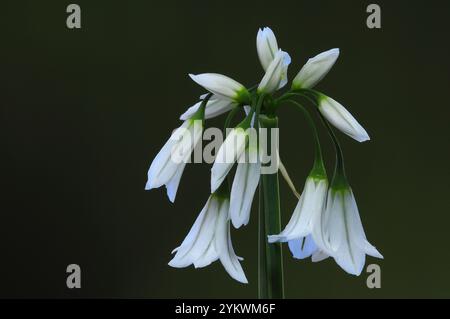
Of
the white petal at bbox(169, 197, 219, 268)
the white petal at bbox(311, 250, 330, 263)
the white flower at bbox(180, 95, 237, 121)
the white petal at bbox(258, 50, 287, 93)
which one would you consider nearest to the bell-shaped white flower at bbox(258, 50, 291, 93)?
the white petal at bbox(258, 50, 287, 93)

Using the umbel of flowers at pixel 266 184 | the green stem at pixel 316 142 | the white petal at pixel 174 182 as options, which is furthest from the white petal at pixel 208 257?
the green stem at pixel 316 142

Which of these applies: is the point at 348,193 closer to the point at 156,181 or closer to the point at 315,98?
the point at 315,98

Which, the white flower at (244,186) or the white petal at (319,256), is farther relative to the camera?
the white petal at (319,256)

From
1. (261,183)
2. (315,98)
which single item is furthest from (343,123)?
(261,183)

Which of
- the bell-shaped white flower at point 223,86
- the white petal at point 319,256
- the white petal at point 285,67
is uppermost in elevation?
the white petal at point 285,67

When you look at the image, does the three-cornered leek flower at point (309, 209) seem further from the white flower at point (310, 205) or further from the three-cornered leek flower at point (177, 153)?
the three-cornered leek flower at point (177, 153)

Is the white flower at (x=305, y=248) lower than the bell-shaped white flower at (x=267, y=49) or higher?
lower

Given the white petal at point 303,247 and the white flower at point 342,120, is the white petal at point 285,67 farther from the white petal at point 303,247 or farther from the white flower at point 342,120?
the white petal at point 303,247

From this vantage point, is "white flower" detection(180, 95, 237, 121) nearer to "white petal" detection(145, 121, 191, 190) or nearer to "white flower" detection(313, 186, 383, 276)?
"white petal" detection(145, 121, 191, 190)
